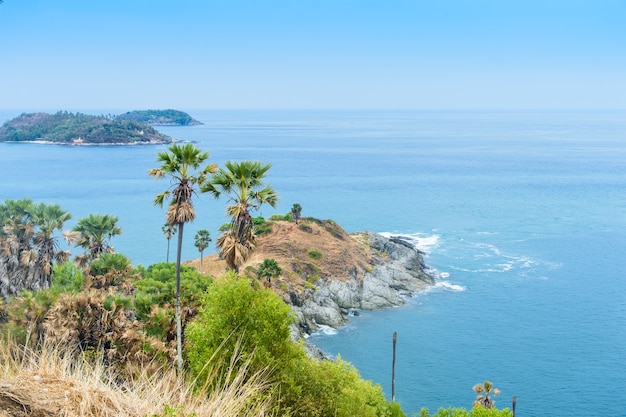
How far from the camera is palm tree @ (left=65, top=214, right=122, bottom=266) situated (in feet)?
134

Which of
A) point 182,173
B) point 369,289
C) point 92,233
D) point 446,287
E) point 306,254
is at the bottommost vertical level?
point 446,287

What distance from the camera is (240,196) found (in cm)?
2450

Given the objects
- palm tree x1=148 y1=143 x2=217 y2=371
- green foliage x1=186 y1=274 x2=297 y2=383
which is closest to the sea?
palm tree x1=148 y1=143 x2=217 y2=371

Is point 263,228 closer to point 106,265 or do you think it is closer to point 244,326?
point 106,265

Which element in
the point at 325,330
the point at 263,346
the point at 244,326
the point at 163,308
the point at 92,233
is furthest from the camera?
the point at 325,330

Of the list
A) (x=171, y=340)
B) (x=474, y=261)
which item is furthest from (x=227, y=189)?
(x=474, y=261)

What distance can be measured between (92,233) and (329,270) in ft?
116

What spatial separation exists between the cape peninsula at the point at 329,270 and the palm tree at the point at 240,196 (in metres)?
36.2

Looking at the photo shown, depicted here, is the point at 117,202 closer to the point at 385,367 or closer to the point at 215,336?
the point at 385,367

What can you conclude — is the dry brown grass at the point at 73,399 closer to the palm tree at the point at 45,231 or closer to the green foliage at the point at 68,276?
the green foliage at the point at 68,276

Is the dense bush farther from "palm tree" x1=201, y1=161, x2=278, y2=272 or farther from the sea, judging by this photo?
"palm tree" x1=201, y1=161, x2=278, y2=272

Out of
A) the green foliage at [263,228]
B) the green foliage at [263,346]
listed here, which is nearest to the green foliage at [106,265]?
the green foliage at [263,346]

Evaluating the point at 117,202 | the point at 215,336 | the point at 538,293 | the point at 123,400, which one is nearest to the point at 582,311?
the point at 538,293

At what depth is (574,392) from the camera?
48.2 m
